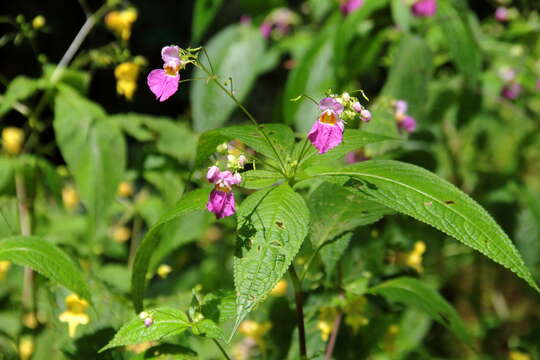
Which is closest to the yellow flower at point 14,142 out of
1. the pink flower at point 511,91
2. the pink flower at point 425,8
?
the pink flower at point 425,8

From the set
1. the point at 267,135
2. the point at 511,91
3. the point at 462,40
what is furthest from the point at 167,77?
the point at 511,91

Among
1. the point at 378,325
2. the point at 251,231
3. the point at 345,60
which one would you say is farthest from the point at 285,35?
the point at 251,231

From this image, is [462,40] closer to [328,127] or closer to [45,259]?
[328,127]

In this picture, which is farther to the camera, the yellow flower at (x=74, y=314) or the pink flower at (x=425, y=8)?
the pink flower at (x=425, y=8)

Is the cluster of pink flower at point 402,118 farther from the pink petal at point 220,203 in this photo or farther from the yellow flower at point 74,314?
the yellow flower at point 74,314

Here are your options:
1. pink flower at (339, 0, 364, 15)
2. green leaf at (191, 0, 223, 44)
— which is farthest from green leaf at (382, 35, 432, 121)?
green leaf at (191, 0, 223, 44)

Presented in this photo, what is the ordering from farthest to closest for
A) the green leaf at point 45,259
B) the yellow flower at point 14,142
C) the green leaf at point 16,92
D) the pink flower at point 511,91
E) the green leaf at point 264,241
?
the pink flower at point 511,91
the yellow flower at point 14,142
the green leaf at point 16,92
the green leaf at point 45,259
the green leaf at point 264,241

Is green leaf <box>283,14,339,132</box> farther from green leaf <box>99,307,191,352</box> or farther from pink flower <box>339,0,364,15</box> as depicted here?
green leaf <box>99,307,191,352</box>
